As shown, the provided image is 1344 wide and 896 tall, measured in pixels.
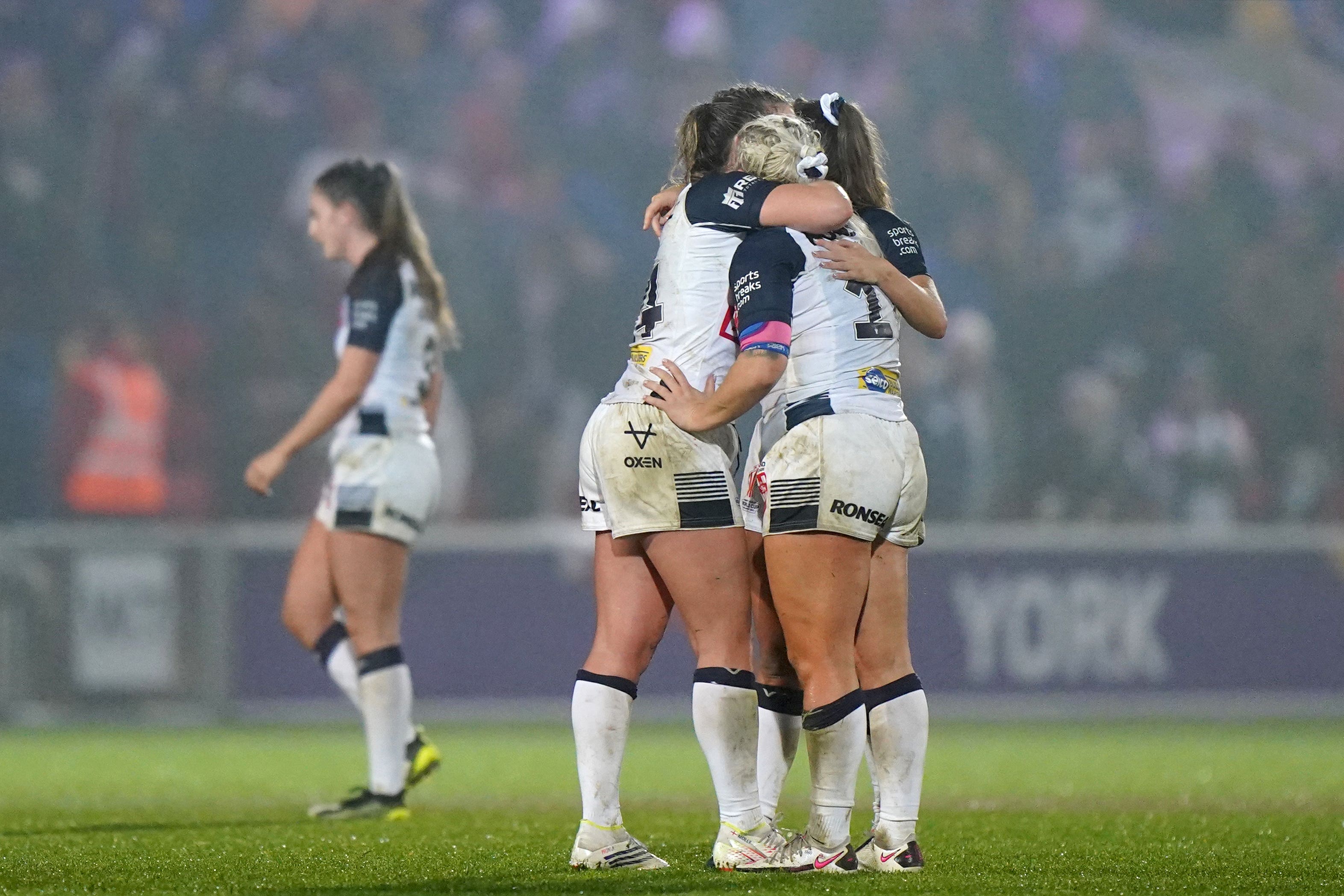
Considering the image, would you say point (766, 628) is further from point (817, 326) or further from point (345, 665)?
point (345, 665)

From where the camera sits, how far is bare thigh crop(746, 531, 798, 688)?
4.63 metres

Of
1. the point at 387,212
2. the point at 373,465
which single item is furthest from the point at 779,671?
the point at 387,212

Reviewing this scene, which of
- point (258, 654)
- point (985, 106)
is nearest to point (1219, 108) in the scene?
point (985, 106)

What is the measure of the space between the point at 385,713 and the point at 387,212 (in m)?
1.85

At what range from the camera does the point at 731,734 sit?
14.4 ft

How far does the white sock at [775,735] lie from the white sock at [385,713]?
5.86ft

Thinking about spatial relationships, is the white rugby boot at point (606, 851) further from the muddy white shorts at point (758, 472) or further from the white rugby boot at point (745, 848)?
the muddy white shorts at point (758, 472)

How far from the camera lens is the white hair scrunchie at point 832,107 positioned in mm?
4547

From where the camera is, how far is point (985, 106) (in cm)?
1442

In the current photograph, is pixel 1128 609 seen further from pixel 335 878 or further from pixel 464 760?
pixel 335 878

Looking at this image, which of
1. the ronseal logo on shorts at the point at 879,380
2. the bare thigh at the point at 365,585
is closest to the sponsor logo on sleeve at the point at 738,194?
the ronseal logo on shorts at the point at 879,380

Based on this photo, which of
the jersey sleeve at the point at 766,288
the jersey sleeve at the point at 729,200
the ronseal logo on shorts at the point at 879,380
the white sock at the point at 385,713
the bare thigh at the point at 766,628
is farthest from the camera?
the white sock at the point at 385,713

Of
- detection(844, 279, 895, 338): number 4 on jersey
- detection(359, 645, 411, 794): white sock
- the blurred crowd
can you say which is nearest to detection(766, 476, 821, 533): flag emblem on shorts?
detection(844, 279, 895, 338): number 4 on jersey

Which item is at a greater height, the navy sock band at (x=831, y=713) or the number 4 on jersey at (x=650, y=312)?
the number 4 on jersey at (x=650, y=312)
